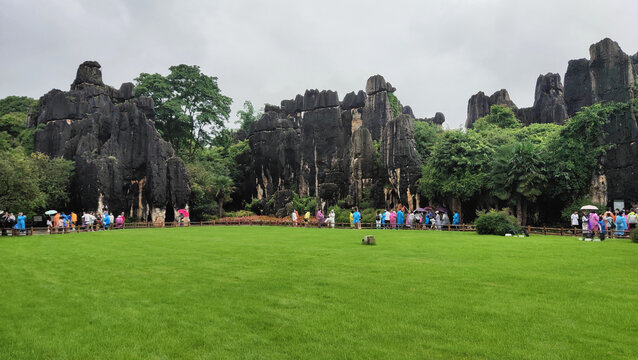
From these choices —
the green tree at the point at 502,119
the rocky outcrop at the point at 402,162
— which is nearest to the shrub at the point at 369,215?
the rocky outcrop at the point at 402,162

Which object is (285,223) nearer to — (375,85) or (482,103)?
(375,85)

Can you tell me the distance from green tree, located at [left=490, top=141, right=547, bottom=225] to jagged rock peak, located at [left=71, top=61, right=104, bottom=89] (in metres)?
42.8

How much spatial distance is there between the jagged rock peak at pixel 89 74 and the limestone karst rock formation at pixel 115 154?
371cm

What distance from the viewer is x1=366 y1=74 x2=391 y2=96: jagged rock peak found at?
50.4 m

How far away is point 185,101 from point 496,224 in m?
37.1

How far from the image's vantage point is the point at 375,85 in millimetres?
50688

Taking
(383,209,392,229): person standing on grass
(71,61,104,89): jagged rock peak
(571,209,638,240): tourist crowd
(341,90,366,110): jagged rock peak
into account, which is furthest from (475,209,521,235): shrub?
(71,61,104,89): jagged rock peak

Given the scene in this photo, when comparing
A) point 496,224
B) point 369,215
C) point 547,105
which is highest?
point 547,105

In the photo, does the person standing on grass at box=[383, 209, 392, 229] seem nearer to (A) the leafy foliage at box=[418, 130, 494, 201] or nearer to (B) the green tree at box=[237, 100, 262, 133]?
(A) the leafy foliage at box=[418, 130, 494, 201]

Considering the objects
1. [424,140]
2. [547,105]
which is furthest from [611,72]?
[547,105]

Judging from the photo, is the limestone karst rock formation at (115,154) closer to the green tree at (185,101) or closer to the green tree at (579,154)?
the green tree at (185,101)

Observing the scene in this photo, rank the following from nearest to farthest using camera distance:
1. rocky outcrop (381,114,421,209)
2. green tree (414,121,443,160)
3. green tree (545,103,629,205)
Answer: green tree (545,103,629,205), rocky outcrop (381,114,421,209), green tree (414,121,443,160)

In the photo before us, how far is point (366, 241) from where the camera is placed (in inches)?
635

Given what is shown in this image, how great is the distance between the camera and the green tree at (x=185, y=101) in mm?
46656
